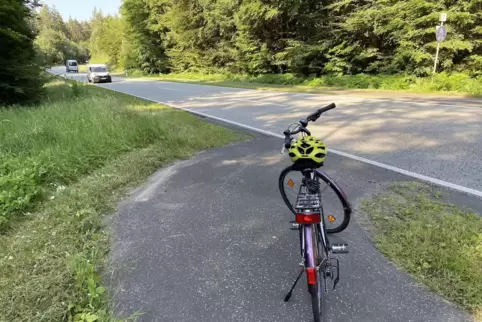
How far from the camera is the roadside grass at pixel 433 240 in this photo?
2365 mm

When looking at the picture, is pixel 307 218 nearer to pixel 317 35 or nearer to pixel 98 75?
pixel 317 35

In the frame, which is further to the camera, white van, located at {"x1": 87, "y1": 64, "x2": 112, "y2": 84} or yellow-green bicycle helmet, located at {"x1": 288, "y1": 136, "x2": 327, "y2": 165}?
white van, located at {"x1": 87, "y1": 64, "x2": 112, "y2": 84}

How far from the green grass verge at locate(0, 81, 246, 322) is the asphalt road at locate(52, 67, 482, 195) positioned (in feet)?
7.68

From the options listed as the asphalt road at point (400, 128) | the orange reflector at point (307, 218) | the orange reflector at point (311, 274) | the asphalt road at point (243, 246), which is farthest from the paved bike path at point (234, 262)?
the asphalt road at point (400, 128)

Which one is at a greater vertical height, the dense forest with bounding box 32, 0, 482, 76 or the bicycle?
the dense forest with bounding box 32, 0, 482, 76

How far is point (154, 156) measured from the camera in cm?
559

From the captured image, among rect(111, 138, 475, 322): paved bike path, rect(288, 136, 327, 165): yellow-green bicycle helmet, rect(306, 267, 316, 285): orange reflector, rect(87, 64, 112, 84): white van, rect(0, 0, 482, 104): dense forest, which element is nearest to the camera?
rect(306, 267, 316, 285): orange reflector

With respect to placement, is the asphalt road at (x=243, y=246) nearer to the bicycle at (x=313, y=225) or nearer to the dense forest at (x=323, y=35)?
the bicycle at (x=313, y=225)

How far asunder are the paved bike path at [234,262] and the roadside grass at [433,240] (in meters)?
Answer: 0.14

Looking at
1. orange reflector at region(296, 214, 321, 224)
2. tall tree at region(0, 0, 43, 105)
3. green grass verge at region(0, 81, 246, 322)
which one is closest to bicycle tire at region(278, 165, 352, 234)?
orange reflector at region(296, 214, 321, 224)

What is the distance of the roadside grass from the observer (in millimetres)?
2365

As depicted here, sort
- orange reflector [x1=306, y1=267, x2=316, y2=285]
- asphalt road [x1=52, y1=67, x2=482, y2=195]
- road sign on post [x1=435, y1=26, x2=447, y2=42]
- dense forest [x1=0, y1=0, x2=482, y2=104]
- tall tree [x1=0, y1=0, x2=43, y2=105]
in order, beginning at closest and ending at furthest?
1. orange reflector [x1=306, y1=267, x2=316, y2=285]
2. asphalt road [x1=52, y1=67, x2=482, y2=195]
3. tall tree [x1=0, y1=0, x2=43, y2=105]
4. road sign on post [x1=435, y1=26, x2=447, y2=42]
5. dense forest [x1=0, y1=0, x2=482, y2=104]

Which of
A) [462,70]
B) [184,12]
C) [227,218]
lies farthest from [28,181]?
Answer: [184,12]

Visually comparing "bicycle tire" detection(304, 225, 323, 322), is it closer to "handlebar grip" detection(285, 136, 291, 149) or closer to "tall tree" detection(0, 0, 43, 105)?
"handlebar grip" detection(285, 136, 291, 149)
